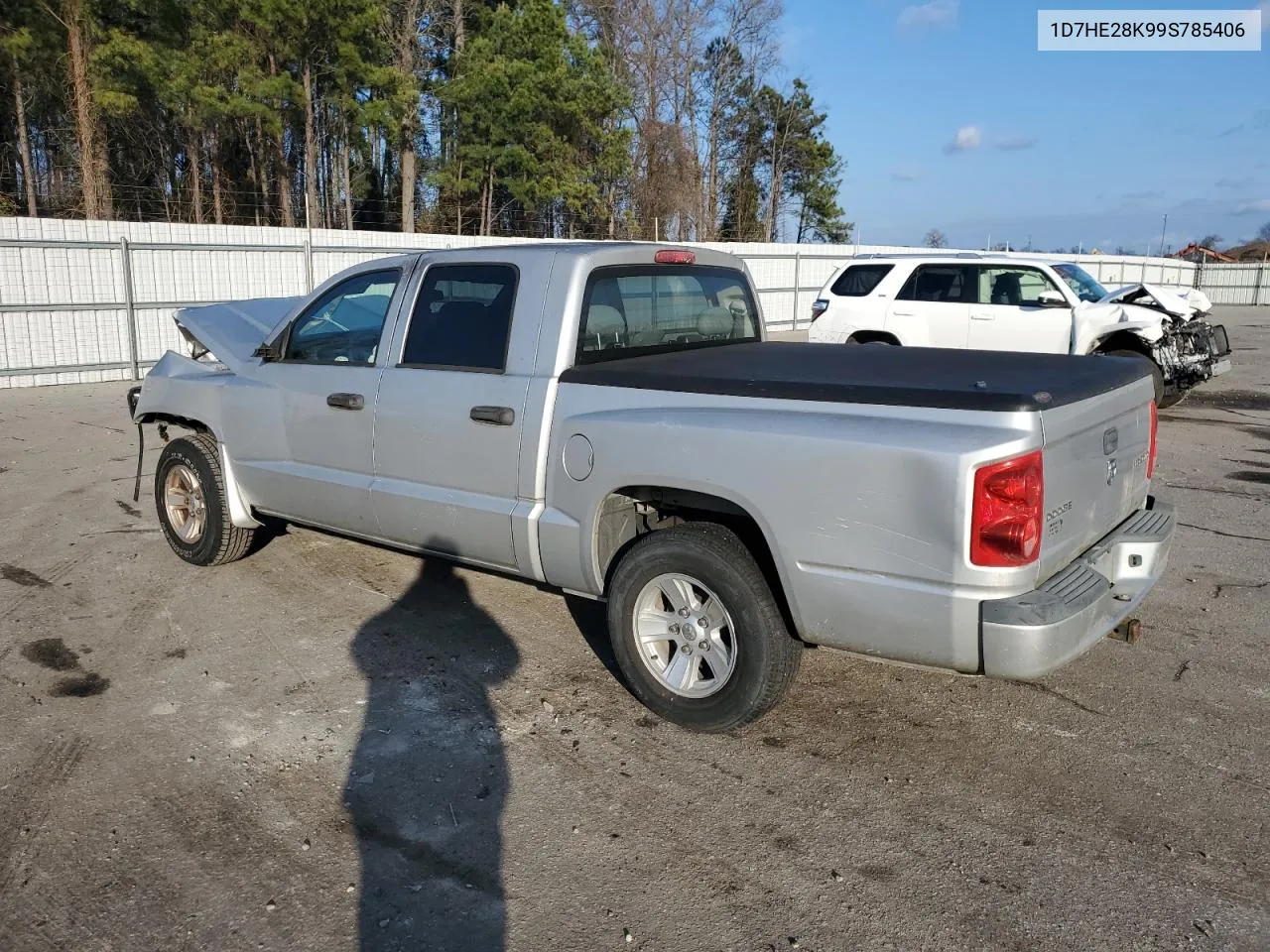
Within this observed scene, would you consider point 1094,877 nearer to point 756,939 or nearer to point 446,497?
point 756,939

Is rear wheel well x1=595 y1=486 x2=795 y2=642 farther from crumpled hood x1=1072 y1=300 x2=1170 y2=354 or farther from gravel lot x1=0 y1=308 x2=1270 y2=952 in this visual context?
crumpled hood x1=1072 y1=300 x2=1170 y2=354

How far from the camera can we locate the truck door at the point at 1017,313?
11.5m

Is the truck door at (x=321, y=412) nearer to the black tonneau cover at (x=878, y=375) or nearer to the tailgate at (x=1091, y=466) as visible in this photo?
the black tonneau cover at (x=878, y=375)

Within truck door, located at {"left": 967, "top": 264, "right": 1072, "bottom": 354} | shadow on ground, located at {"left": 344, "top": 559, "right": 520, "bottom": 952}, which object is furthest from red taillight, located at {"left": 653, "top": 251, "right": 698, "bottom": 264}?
truck door, located at {"left": 967, "top": 264, "right": 1072, "bottom": 354}

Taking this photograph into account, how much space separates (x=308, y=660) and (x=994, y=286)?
985 cm

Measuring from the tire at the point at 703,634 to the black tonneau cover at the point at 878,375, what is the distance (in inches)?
24.0

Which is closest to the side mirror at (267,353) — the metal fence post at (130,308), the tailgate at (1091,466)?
the tailgate at (1091,466)

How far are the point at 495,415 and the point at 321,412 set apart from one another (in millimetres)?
1309

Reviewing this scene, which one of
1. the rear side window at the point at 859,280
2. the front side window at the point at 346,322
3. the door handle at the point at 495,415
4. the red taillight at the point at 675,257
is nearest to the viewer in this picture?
the door handle at the point at 495,415

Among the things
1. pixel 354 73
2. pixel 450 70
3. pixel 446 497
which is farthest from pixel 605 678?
pixel 450 70

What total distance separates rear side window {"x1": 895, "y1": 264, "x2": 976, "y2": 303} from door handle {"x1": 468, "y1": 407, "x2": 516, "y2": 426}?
902cm

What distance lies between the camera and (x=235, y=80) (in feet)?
82.5

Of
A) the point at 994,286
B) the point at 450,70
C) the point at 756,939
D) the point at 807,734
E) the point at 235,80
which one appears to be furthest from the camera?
the point at 450,70

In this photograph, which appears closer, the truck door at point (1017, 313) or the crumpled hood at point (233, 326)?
the crumpled hood at point (233, 326)
